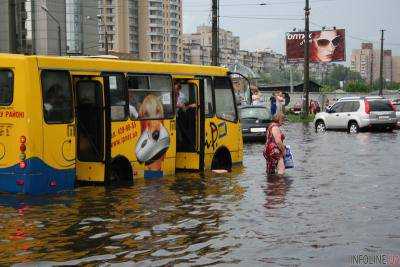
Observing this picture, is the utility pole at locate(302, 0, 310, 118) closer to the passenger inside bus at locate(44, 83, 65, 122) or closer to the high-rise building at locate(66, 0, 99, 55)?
the passenger inside bus at locate(44, 83, 65, 122)

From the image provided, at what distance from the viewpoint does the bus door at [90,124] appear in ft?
43.7

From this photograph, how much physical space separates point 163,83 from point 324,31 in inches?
2497

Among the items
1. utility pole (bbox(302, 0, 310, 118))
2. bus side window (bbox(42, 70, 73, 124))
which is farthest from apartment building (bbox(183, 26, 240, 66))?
bus side window (bbox(42, 70, 73, 124))

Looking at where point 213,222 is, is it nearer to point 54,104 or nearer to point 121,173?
point 54,104

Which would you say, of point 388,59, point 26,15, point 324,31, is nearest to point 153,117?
point 324,31

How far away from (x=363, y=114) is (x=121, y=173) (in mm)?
22458

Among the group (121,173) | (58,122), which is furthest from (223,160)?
(58,122)

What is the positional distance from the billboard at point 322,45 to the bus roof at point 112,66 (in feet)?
198

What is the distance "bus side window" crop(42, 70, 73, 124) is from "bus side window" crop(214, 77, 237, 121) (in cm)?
506

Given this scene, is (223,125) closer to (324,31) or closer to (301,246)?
(301,246)

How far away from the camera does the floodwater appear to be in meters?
8.07

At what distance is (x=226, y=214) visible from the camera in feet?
35.9

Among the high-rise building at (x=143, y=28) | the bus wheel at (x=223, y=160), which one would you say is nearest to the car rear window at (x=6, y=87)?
the bus wheel at (x=223, y=160)

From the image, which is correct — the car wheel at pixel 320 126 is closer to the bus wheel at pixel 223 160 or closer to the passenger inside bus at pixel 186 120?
the bus wheel at pixel 223 160
